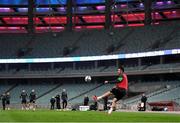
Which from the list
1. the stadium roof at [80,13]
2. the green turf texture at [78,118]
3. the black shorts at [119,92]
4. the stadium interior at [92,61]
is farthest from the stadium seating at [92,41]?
the black shorts at [119,92]

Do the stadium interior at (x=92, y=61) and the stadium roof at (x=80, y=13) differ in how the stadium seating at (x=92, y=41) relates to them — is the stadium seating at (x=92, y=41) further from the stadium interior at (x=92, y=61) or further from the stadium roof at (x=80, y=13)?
the stadium roof at (x=80, y=13)

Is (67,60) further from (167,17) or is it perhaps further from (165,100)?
(167,17)

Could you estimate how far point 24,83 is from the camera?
235 feet

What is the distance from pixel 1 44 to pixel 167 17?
34.8 metres

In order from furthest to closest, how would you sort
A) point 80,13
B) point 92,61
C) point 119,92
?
point 80,13, point 92,61, point 119,92

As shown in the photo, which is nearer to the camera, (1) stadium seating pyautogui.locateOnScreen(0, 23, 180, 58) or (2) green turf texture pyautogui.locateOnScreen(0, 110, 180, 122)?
(2) green turf texture pyautogui.locateOnScreen(0, 110, 180, 122)

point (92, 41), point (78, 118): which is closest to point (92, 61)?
point (92, 41)

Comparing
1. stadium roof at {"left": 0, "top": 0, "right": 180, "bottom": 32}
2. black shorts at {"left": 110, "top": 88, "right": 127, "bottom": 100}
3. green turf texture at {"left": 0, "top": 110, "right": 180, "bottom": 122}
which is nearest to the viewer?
green turf texture at {"left": 0, "top": 110, "right": 180, "bottom": 122}

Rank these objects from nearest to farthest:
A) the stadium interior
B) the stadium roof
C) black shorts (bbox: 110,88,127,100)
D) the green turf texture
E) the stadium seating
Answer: the green turf texture → black shorts (bbox: 110,88,127,100) → the stadium interior → the stadium seating → the stadium roof

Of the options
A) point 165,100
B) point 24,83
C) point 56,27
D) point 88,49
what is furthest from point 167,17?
point 165,100

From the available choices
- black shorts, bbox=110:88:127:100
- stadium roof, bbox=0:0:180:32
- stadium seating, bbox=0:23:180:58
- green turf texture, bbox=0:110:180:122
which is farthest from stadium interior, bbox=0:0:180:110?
black shorts, bbox=110:88:127:100

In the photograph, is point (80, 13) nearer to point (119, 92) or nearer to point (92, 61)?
point (92, 61)

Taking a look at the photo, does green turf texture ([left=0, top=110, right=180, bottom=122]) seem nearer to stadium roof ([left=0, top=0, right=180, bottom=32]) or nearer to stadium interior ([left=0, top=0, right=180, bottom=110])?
stadium interior ([left=0, top=0, right=180, bottom=110])

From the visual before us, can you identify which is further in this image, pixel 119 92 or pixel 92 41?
pixel 92 41
